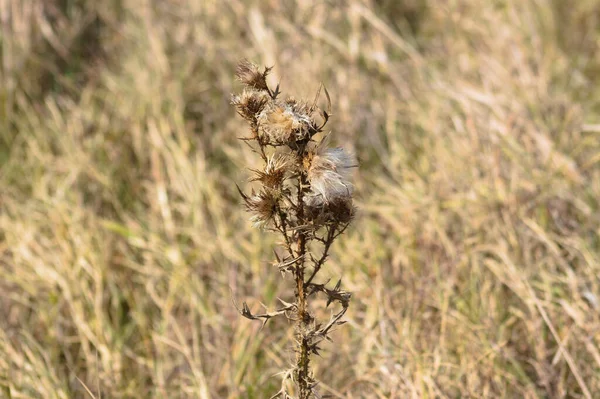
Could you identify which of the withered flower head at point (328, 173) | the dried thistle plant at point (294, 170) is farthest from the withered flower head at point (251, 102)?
the withered flower head at point (328, 173)

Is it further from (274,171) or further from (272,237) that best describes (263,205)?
(272,237)

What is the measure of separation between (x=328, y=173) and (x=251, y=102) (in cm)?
20

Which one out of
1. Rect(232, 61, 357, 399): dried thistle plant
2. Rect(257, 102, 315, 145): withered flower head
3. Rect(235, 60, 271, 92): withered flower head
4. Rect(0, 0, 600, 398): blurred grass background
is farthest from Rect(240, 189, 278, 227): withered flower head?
Rect(0, 0, 600, 398): blurred grass background

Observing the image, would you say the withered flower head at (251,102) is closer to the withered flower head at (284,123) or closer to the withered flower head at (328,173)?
the withered flower head at (284,123)

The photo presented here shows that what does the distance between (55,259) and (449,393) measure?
153cm

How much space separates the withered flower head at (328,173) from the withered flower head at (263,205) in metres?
0.08

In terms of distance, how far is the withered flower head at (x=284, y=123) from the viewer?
138cm

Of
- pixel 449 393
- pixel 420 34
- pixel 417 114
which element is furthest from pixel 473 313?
pixel 420 34

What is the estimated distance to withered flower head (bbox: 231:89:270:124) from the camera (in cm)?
141

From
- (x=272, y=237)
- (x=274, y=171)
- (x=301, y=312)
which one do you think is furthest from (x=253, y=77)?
(x=272, y=237)

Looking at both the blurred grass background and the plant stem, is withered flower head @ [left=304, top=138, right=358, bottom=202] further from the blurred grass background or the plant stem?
the blurred grass background

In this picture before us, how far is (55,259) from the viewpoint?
2.75 meters

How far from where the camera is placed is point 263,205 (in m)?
1.43

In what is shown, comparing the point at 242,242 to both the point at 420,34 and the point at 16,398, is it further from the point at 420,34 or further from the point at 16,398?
the point at 420,34
